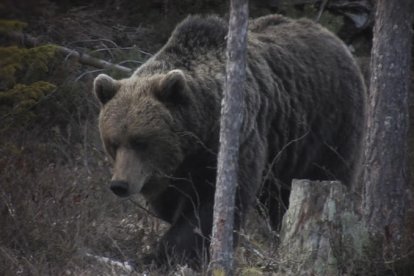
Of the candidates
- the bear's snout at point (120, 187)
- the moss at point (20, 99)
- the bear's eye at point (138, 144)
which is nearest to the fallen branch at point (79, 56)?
the moss at point (20, 99)

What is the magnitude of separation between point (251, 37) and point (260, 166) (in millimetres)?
1407

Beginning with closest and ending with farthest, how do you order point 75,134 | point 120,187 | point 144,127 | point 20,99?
point 120,187, point 144,127, point 20,99, point 75,134

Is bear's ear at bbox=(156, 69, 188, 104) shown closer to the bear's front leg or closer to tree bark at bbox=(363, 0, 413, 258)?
the bear's front leg

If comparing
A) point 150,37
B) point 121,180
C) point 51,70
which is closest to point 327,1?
point 150,37

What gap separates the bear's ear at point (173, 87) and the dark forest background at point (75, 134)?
115 cm

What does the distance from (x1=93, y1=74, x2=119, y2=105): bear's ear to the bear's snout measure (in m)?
0.89

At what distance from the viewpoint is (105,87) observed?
7.49m

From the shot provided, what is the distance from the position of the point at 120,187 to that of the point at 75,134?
13.3 feet

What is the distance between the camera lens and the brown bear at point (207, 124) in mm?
7312

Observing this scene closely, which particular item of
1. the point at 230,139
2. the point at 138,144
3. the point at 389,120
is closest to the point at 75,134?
the point at 138,144

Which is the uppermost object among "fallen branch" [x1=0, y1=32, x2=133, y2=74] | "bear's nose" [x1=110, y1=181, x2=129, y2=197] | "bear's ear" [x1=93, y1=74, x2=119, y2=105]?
"bear's ear" [x1=93, y1=74, x2=119, y2=105]

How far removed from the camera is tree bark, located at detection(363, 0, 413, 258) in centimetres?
735

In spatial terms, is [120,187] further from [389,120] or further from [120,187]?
[389,120]

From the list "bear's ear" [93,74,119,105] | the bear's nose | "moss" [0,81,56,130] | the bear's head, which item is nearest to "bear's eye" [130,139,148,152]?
the bear's head
